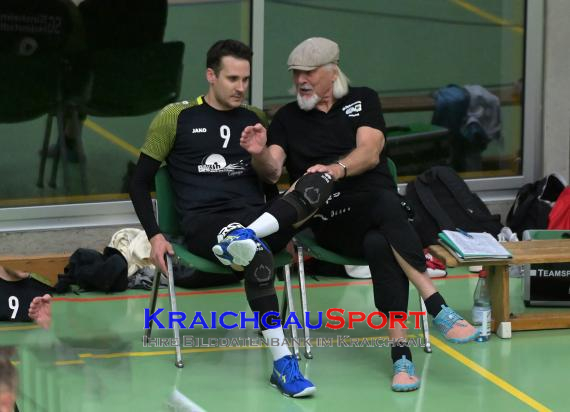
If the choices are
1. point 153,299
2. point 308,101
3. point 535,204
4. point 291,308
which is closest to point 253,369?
point 291,308

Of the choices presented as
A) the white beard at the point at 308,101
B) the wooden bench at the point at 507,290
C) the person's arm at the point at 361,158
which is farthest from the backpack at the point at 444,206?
the white beard at the point at 308,101

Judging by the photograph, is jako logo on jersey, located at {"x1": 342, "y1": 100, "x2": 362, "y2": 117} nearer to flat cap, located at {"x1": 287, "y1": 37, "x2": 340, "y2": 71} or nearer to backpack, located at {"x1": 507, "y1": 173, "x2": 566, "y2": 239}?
flat cap, located at {"x1": 287, "y1": 37, "x2": 340, "y2": 71}

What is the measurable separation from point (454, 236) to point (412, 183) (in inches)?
66.3

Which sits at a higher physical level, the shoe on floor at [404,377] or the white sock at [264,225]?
the white sock at [264,225]

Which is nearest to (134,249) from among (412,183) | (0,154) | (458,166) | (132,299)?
(132,299)

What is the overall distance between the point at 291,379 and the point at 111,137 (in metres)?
2.95

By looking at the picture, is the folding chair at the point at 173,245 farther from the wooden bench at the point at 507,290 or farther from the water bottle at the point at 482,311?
the water bottle at the point at 482,311

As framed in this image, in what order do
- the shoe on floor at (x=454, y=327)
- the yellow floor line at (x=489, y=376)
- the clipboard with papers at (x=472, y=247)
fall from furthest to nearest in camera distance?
the clipboard with papers at (x=472, y=247), the shoe on floor at (x=454, y=327), the yellow floor line at (x=489, y=376)

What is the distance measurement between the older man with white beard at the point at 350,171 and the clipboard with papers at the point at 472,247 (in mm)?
426

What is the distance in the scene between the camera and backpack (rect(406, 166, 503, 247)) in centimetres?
773

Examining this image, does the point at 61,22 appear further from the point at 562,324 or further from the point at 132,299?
the point at 562,324

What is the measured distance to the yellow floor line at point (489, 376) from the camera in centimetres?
536

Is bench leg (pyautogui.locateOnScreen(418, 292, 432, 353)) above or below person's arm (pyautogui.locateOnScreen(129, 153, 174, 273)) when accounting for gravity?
below

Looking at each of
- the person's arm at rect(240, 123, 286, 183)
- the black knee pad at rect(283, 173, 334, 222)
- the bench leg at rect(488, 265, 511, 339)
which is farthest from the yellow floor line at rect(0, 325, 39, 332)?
the bench leg at rect(488, 265, 511, 339)
